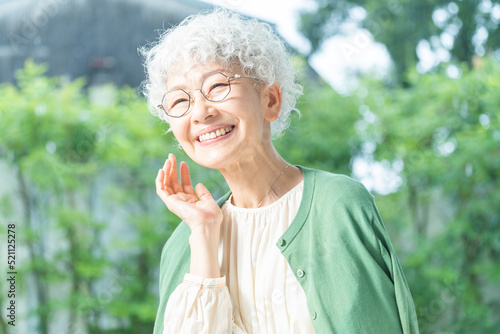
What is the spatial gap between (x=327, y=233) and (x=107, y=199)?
8.64 ft

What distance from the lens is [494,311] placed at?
3.66 metres

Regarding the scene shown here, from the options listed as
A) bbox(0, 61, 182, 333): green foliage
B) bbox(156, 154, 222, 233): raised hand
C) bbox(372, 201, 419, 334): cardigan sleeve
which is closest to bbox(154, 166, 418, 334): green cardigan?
bbox(372, 201, 419, 334): cardigan sleeve

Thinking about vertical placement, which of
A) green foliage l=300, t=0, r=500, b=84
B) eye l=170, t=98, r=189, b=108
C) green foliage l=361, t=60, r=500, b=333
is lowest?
green foliage l=361, t=60, r=500, b=333

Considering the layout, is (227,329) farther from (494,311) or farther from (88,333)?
(494,311)

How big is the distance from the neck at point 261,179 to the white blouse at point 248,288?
2 cm

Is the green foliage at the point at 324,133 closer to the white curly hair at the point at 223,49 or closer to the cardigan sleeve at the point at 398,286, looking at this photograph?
the white curly hair at the point at 223,49

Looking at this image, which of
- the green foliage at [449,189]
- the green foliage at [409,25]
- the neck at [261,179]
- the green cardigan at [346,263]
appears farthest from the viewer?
the green foliage at [409,25]

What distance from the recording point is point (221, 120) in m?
1.04

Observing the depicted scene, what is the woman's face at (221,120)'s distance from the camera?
104 centimetres

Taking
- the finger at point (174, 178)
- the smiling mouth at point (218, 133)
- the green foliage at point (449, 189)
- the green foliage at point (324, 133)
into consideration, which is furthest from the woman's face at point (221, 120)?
the green foliage at point (449, 189)

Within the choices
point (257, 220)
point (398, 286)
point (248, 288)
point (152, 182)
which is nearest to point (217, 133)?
point (257, 220)

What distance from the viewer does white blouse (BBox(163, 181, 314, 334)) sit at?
3.41 ft

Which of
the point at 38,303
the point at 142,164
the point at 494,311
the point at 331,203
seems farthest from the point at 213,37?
the point at 494,311

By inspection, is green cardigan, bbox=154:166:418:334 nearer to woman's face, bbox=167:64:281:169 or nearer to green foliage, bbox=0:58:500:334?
woman's face, bbox=167:64:281:169
